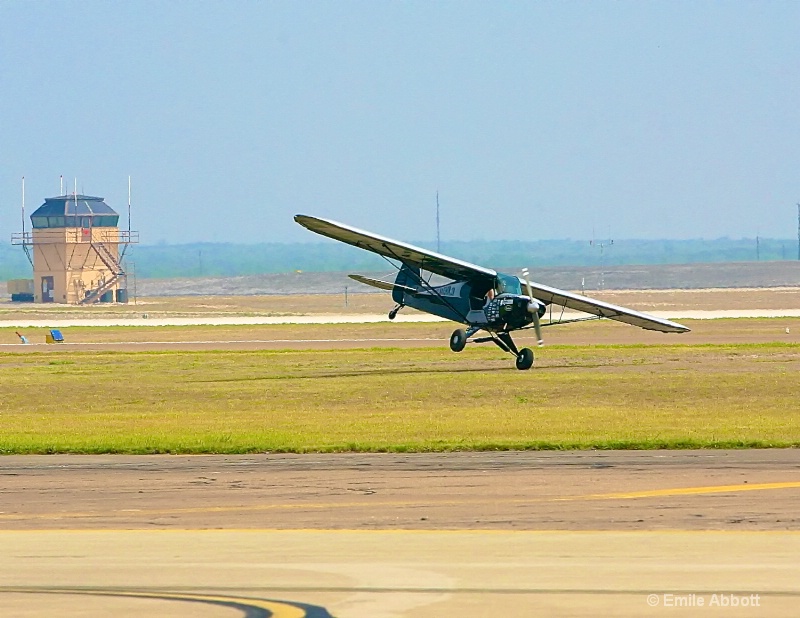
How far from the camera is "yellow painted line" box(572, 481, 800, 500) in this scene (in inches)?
618

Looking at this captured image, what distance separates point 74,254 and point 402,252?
9932 centimetres

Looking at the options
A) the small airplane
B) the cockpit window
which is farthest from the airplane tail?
the cockpit window

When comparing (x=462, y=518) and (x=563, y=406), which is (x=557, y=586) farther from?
(x=563, y=406)

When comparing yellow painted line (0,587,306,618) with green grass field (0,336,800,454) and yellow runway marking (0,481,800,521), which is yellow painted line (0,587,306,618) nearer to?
yellow runway marking (0,481,800,521)

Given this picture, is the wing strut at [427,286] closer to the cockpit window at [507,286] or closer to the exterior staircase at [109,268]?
the cockpit window at [507,286]

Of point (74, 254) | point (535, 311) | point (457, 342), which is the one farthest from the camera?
point (74, 254)

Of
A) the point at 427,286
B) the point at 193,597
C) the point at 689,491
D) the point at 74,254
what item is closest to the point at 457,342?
the point at 427,286

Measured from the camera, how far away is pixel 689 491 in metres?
16.1

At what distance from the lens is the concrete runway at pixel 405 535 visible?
9992mm

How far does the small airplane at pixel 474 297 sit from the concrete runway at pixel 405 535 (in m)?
20.5

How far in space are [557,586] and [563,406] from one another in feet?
62.7

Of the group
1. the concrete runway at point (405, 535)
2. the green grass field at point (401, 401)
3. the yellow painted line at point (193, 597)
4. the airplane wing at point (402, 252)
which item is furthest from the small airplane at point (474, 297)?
the yellow painted line at point (193, 597)

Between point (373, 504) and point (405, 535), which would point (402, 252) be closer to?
point (373, 504)

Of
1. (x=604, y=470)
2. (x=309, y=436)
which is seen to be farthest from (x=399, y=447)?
(x=604, y=470)
